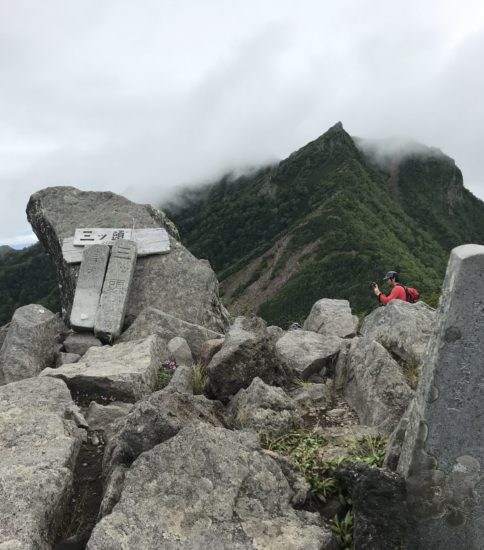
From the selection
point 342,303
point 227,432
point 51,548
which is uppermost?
point 342,303

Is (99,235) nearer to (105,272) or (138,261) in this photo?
(138,261)

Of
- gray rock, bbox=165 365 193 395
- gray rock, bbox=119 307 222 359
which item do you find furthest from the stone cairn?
gray rock, bbox=165 365 193 395

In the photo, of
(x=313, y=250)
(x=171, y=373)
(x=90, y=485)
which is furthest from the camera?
(x=313, y=250)

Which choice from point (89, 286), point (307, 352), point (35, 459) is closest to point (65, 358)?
point (89, 286)

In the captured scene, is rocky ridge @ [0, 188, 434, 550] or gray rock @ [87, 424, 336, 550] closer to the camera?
gray rock @ [87, 424, 336, 550]

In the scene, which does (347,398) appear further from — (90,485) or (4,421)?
(4,421)

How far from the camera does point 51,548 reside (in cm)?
409

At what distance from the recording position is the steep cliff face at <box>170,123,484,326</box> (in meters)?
93.9

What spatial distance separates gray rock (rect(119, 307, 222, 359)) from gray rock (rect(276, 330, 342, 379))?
1.61 metres

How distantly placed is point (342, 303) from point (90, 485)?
7.86 m

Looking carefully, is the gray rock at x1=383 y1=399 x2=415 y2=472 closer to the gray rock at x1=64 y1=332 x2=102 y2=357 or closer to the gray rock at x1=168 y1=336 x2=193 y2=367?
the gray rock at x1=168 y1=336 x2=193 y2=367

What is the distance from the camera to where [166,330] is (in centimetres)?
962

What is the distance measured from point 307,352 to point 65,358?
4298 millimetres

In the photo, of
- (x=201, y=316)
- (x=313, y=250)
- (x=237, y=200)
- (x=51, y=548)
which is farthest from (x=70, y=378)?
(x=237, y=200)
